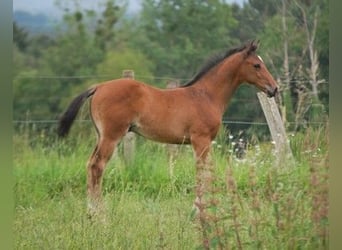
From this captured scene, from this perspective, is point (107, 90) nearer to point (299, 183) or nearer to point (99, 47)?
point (99, 47)

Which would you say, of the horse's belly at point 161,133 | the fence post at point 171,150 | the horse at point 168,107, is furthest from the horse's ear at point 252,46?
the horse's belly at point 161,133

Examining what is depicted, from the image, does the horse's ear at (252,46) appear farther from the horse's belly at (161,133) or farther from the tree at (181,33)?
the horse's belly at (161,133)

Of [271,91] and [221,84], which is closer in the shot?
[271,91]

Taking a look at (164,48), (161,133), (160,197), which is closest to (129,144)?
(161,133)

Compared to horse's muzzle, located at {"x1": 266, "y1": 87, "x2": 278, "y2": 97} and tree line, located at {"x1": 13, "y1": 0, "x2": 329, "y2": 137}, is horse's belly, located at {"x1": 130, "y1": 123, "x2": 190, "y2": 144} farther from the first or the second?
horse's muzzle, located at {"x1": 266, "y1": 87, "x2": 278, "y2": 97}

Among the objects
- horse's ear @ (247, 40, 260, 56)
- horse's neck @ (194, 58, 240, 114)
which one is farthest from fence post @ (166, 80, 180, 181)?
horse's ear @ (247, 40, 260, 56)

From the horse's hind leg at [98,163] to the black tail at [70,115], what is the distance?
158 millimetres

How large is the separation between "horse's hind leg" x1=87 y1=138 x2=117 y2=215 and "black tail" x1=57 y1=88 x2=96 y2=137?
0.52 ft

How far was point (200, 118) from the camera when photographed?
320 cm

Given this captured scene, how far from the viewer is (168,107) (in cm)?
322

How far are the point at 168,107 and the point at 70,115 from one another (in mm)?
450

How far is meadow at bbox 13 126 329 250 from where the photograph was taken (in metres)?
3.06

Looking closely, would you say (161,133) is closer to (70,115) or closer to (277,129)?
(70,115)

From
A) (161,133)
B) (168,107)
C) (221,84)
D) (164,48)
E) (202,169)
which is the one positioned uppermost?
(164,48)
